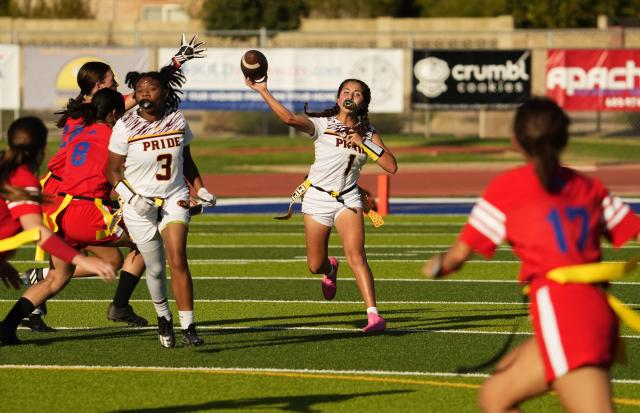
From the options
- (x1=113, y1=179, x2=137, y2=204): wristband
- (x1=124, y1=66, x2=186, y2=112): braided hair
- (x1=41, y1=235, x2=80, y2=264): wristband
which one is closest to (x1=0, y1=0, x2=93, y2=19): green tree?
(x1=124, y1=66, x2=186, y2=112): braided hair

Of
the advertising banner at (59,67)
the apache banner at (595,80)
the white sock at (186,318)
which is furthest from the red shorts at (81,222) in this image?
the apache banner at (595,80)

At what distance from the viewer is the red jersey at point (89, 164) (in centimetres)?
1038

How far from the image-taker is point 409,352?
397 inches

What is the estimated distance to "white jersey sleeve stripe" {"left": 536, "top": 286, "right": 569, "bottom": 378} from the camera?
18.5 feet

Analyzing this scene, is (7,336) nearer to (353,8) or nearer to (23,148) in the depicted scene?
(23,148)

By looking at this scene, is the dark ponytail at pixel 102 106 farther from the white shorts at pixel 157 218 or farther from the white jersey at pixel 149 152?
the white shorts at pixel 157 218

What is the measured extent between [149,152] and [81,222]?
3.01 ft

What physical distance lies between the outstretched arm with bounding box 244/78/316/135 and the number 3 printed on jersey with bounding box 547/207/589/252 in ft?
15.3

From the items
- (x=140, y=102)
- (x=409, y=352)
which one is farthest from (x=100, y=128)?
(x=409, y=352)

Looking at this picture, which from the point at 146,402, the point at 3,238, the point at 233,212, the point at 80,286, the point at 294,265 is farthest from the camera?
the point at 233,212

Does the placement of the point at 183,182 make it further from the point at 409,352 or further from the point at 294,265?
the point at 294,265

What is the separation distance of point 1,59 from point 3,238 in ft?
86.0

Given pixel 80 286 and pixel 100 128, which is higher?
pixel 100 128

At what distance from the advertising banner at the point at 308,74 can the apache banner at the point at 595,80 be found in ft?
12.0
